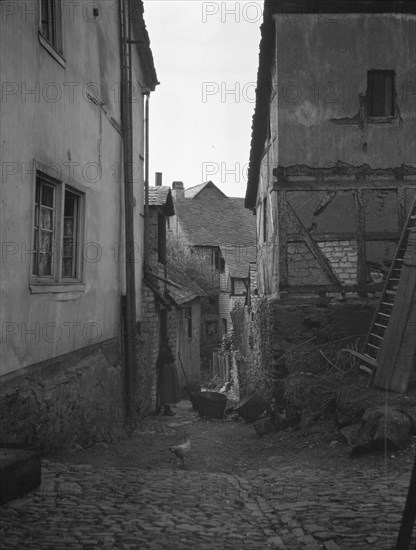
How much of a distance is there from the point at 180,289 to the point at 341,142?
663cm

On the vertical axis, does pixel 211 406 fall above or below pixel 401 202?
below

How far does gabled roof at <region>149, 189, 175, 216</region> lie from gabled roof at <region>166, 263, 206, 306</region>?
2096 mm

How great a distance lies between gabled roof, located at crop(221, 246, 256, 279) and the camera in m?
31.7

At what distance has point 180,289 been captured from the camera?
16500 millimetres

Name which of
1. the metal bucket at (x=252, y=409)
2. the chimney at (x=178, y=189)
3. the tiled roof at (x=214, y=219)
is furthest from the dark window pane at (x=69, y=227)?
the chimney at (x=178, y=189)

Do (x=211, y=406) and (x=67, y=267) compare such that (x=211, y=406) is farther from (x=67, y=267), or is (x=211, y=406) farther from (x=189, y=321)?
(x=189, y=321)

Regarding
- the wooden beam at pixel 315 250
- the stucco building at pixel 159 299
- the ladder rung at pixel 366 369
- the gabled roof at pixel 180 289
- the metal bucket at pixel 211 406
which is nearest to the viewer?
the ladder rung at pixel 366 369

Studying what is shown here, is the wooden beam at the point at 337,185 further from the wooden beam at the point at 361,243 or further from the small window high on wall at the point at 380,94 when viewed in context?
the small window high on wall at the point at 380,94

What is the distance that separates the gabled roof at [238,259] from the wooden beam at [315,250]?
63.5ft

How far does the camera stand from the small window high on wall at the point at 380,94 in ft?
38.3

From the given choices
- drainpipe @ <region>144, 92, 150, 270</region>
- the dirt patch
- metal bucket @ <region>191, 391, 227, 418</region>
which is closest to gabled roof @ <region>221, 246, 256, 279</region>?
drainpipe @ <region>144, 92, 150, 270</region>

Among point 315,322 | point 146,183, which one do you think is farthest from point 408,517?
point 146,183

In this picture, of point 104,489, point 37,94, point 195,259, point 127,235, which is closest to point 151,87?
point 127,235

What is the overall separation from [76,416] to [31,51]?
15.1ft
